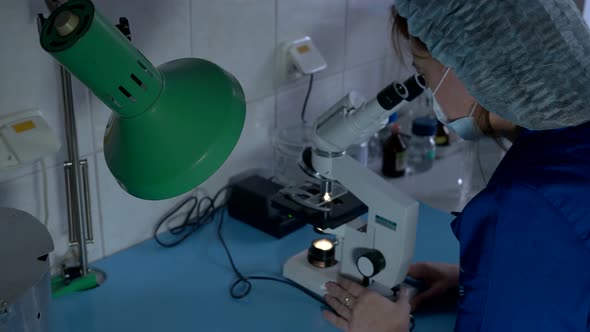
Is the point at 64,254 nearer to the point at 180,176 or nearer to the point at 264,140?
the point at 264,140

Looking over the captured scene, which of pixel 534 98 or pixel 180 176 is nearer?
pixel 180 176

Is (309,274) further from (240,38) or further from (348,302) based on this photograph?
(240,38)

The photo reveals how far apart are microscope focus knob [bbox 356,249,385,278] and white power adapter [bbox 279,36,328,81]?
1.87 ft

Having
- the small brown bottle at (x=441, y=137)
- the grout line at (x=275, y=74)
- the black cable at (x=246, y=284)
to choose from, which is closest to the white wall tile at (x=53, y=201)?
the black cable at (x=246, y=284)

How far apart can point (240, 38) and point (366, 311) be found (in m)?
0.71

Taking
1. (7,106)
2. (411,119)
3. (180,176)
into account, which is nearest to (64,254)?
(7,106)

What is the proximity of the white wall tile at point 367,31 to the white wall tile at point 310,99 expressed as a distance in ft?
0.27

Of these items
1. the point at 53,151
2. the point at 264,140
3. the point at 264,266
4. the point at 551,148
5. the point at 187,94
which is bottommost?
the point at 264,266

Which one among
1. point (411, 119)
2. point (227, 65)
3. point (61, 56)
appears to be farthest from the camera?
point (411, 119)

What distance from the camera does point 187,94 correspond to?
836 millimetres

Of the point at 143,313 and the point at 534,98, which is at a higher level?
the point at 534,98

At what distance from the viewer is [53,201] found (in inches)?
52.1

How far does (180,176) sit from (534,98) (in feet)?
1.63

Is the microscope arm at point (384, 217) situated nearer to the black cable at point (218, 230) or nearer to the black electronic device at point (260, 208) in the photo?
the black cable at point (218, 230)
